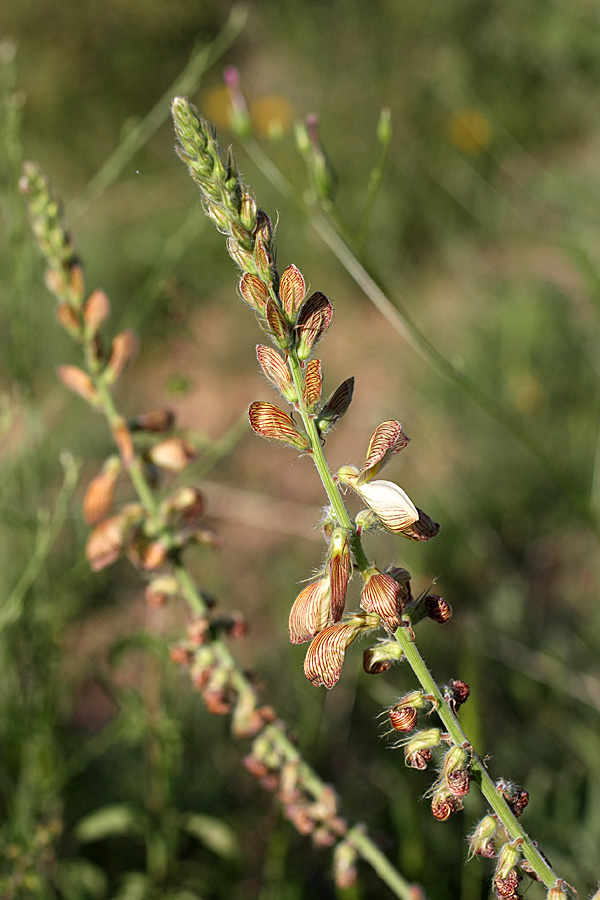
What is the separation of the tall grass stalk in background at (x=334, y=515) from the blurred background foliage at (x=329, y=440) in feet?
2.87

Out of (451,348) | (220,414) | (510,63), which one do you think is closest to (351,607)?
(451,348)

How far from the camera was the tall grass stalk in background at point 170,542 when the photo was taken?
1.42 metres

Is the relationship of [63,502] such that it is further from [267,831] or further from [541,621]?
[541,621]

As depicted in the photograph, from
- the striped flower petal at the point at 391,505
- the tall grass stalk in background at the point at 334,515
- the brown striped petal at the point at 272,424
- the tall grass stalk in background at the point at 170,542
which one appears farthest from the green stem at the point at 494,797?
the tall grass stalk in background at the point at 170,542

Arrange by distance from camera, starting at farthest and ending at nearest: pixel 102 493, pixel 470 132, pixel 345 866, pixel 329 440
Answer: pixel 329 440
pixel 470 132
pixel 102 493
pixel 345 866

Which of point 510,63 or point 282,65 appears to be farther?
point 282,65

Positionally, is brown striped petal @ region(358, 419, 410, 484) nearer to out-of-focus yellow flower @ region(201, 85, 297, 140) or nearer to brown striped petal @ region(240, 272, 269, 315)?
brown striped petal @ region(240, 272, 269, 315)

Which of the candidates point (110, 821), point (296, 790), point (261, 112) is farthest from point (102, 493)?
point (261, 112)

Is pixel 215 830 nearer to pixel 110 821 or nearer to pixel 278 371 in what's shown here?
pixel 110 821

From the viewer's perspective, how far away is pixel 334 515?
0.91m

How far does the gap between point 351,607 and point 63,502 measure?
225 cm

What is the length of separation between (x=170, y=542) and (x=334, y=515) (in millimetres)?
621

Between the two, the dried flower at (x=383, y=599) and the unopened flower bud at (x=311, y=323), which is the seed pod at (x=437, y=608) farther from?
the unopened flower bud at (x=311, y=323)

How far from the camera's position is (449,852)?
2.29 m
